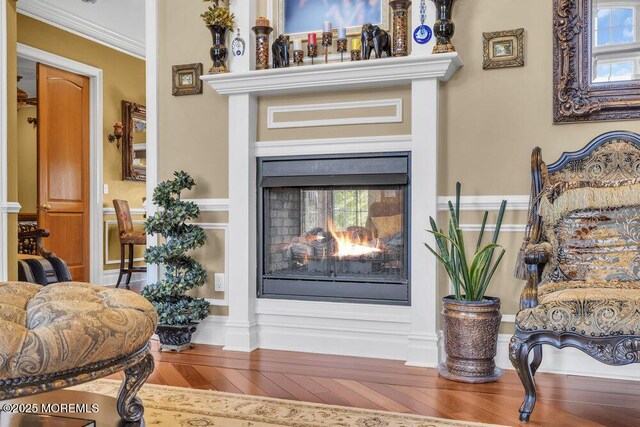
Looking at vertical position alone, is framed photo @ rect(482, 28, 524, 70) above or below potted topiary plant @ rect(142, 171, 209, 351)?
above

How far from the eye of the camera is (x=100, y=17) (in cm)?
629

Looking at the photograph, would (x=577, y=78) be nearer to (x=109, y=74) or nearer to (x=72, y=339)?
(x=72, y=339)

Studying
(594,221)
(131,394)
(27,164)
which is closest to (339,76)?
(594,221)

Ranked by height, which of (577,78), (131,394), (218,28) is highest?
(218,28)

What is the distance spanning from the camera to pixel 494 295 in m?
3.10

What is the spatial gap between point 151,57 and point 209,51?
0.42 metres

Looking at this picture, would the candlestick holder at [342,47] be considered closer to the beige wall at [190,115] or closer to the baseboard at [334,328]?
the beige wall at [190,115]

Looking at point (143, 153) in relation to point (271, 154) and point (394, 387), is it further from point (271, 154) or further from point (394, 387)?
point (394, 387)

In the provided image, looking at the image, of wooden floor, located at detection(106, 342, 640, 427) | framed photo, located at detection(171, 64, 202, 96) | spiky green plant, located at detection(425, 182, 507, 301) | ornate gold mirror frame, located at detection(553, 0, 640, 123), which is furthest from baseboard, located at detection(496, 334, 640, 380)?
framed photo, located at detection(171, 64, 202, 96)

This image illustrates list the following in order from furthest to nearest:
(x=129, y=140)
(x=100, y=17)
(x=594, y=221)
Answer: (x=129, y=140), (x=100, y=17), (x=594, y=221)

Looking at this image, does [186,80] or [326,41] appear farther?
[186,80]

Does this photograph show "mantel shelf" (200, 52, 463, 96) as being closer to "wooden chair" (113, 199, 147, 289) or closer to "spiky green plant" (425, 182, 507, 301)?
"spiky green plant" (425, 182, 507, 301)

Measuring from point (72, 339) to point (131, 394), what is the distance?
336 mm

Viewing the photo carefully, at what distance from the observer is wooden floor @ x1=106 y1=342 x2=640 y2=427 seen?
2324 millimetres
